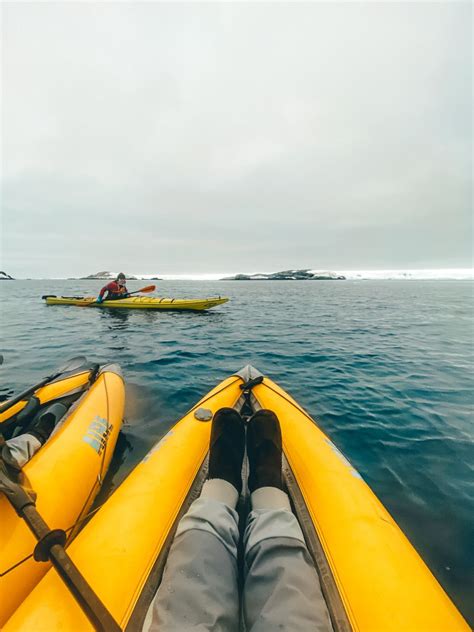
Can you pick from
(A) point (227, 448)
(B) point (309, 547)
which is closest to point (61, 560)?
(A) point (227, 448)

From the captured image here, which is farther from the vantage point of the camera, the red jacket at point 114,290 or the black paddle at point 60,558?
the red jacket at point 114,290

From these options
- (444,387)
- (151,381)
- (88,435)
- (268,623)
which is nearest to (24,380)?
(151,381)

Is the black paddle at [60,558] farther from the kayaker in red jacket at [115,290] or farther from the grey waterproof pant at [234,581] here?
the kayaker in red jacket at [115,290]

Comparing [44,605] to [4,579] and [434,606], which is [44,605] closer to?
[4,579]

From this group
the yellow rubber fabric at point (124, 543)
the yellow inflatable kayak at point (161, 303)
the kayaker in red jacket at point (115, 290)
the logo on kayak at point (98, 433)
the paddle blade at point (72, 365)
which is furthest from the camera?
Answer: the kayaker in red jacket at point (115, 290)

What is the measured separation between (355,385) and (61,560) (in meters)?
5.97

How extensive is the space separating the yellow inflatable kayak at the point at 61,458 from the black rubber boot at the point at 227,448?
4.31 feet

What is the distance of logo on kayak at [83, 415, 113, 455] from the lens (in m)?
2.89

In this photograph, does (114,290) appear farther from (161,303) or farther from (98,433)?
(98,433)

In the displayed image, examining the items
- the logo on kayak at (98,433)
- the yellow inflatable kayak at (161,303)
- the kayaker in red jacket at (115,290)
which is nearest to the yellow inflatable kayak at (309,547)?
the logo on kayak at (98,433)

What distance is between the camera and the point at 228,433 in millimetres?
2627

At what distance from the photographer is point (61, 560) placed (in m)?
1.29

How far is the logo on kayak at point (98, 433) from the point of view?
2.89 m

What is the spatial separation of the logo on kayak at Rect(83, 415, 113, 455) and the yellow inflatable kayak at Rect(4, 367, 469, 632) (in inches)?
31.1
